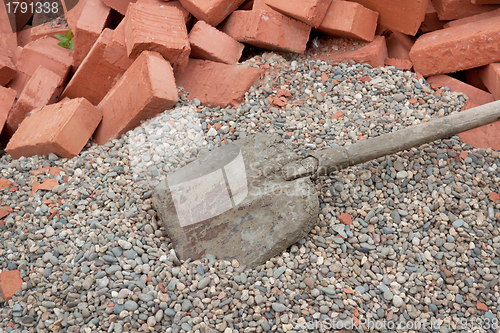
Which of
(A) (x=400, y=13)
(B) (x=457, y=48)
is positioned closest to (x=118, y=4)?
(A) (x=400, y=13)

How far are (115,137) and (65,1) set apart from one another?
80.2 inches

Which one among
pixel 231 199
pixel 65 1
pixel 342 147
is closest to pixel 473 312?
pixel 342 147

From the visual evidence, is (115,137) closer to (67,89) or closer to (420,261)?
(67,89)

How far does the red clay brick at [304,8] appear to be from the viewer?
3232 millimetres

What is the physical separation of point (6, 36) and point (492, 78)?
4.61m

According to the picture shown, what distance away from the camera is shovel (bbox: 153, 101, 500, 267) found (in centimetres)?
235

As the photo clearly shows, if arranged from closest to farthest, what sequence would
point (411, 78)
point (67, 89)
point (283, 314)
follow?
1. point (283, 314)
2. point (411, 78)
3. point (67, 89)

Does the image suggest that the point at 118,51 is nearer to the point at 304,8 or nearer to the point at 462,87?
the point at 304,8

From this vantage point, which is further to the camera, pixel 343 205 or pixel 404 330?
pixel 343 205

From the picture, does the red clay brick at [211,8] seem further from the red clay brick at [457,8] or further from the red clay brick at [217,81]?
the red clay brick at [457,8]

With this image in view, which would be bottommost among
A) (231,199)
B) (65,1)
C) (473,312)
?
(473,312)

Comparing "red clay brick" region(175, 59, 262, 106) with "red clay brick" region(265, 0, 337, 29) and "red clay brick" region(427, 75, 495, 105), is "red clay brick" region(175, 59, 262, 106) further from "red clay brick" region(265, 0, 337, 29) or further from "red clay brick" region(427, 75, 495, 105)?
"red clay brick" region(427, 75, 495, 105)

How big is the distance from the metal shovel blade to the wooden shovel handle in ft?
0.72

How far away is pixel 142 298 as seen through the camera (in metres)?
2.08
